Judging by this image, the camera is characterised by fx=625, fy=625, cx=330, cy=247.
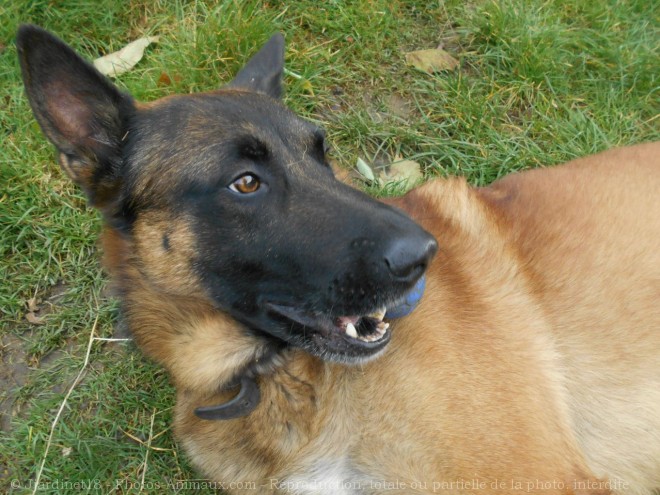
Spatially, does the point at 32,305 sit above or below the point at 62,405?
above

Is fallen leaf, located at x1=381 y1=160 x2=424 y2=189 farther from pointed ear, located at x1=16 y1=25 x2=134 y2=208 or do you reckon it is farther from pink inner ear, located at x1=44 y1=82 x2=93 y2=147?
pink inner ear, located at x1=44 y1=82 x2=93 y2=147

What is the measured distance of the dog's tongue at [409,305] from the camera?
250cm

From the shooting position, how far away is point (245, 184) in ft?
8.07

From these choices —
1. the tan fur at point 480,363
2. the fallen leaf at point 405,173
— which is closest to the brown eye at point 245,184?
the tan fur at point 480,363

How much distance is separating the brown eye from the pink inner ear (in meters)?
0.67

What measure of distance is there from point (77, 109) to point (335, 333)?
137cm

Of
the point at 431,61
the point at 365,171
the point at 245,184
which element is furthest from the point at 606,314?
the point at 431,61

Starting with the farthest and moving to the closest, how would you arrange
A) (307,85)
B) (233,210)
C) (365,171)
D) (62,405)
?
(307,85) < (365,171) < (62,405) < (233,210)

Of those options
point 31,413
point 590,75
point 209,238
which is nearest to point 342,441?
point 209,238

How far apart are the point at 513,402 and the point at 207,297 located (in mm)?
1286

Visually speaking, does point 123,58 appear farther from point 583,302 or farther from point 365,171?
point 583,302

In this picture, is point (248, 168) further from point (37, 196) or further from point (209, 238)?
point (37, 196)

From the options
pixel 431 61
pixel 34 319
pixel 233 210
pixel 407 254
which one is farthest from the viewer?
pixel 431 61

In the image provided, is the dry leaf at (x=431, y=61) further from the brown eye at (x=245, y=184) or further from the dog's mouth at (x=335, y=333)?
the dog's mouth at (x=335, y=333)
